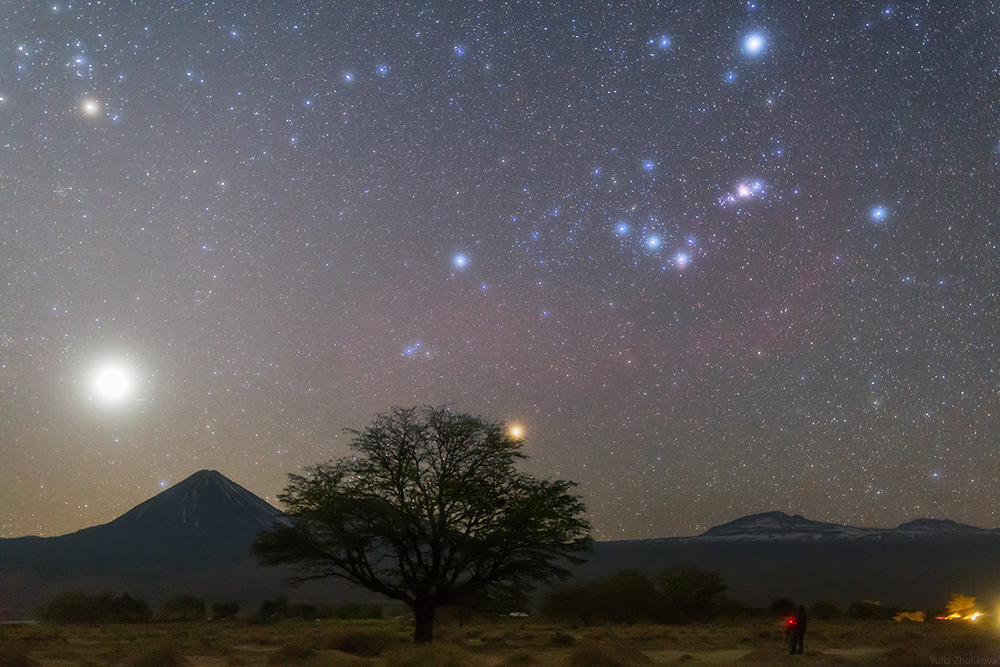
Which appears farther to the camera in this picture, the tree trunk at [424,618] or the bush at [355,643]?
the tree trunk at [424,618]

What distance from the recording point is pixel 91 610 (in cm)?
8131

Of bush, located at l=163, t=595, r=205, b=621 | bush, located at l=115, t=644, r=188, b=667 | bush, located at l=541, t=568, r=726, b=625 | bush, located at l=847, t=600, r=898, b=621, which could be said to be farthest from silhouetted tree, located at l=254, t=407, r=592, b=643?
bush, located at l=163, t=595, r=205, b=621

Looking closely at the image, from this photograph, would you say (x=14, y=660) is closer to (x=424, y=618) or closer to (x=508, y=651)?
(x=424, y=618)

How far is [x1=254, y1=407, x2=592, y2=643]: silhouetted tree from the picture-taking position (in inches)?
1166

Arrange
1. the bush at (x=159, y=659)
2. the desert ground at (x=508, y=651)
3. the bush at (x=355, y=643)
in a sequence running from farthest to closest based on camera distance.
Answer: the bush at (x=355, y=643) → the desert ground at (x=508, y=651) → the bush at (x=159, y=659)

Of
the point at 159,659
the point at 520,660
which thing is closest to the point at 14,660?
the point at 159,659

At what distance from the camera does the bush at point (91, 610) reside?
7844 centimetres

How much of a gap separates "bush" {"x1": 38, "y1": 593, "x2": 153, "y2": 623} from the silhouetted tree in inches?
2257

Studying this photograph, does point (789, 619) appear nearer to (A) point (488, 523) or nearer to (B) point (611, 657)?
(B) point (611, 657)

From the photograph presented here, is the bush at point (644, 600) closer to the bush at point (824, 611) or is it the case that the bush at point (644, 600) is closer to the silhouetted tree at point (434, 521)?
the bush at point (824, 611)

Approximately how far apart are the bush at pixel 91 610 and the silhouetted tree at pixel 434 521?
57.3 metres

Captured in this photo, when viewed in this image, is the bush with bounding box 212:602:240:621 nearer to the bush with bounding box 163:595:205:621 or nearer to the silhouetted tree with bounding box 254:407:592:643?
the bush with bounding box 163:595:205:621

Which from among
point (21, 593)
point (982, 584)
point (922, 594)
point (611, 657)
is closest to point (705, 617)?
point (611, 657)

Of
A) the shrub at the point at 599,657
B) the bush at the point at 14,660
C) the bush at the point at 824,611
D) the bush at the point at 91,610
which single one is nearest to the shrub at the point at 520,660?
the shrub at the point at 599,657
